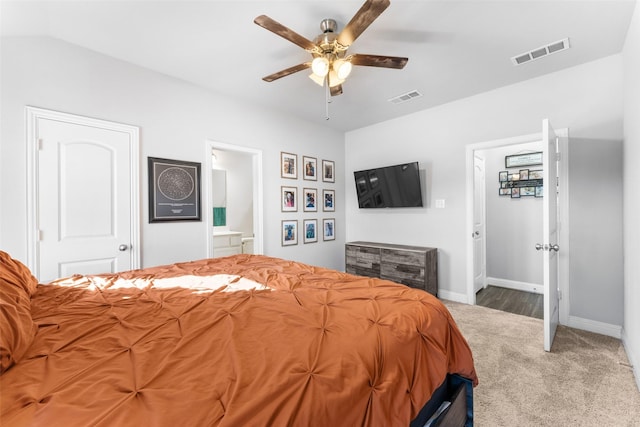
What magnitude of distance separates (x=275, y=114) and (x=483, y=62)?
2.68 metres

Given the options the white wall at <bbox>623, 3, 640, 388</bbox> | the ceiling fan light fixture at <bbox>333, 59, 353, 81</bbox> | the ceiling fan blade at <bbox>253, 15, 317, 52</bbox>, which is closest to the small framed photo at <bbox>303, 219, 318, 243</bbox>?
the ceiling fan light fixture at <bbox>333, 59, 353, 81</bbox>

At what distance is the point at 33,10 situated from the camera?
2.05m

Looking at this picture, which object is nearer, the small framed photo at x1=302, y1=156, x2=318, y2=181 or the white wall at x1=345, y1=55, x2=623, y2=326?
the white wall at x1=345, y1=55, x2=623, y2=326

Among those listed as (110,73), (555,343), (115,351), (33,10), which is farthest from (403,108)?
(115,351)

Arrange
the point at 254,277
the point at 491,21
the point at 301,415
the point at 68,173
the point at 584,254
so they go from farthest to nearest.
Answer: the point at 584,254 < the point at 68,173 < the point at 491,21 < the point at 254,277 < the point at 301,415

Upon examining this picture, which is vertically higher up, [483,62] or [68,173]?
[483,62]

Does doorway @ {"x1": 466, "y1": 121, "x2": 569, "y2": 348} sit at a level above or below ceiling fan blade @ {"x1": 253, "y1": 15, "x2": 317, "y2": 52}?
below

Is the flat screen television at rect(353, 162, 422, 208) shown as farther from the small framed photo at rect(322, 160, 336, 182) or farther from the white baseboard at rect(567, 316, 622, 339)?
the white baseboard at rect(567, 316, 622, 339)

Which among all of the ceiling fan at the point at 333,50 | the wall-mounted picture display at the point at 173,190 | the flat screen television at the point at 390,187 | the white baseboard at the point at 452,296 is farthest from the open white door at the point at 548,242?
the wall-mounted picture display at the point at 173,190

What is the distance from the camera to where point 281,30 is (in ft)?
6.14

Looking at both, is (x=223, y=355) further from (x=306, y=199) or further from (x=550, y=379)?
(x=306, y=199)

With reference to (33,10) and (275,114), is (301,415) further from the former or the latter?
(275,114)

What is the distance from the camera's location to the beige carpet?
1704 millimetres

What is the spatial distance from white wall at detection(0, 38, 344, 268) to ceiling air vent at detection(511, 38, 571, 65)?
2.85m
